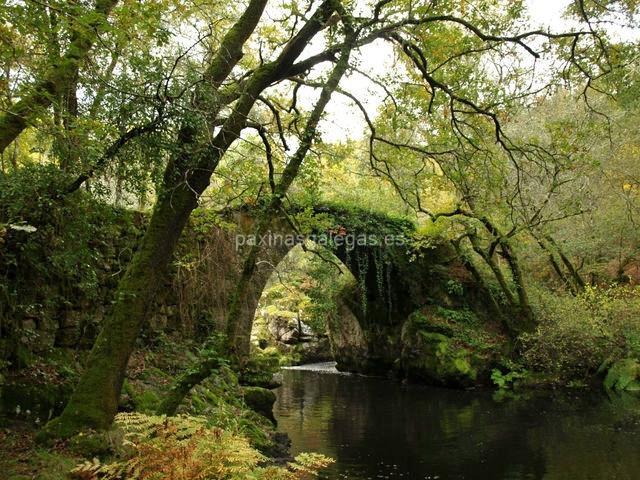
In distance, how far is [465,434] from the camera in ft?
29.6

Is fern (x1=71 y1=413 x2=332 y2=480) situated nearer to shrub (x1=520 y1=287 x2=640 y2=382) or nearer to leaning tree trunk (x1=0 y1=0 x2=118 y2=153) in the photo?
leaning tree trunk (x1=0 y1=0 x2=118 y2=153)

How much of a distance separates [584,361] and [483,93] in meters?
10.2

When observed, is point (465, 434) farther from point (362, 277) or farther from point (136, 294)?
point (362, 277)

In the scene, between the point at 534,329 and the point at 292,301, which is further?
the point at 292,301

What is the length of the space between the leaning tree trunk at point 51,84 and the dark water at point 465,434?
218 inches

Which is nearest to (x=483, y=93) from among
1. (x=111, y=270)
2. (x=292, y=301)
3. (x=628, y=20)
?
(x=628, y=20)

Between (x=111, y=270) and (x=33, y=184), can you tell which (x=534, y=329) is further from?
(x=33, y=184)

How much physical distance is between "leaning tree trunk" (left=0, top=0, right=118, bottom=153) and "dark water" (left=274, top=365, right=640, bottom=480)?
553 centimetres

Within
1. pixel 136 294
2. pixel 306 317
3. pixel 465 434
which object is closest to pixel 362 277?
pixel 465 434

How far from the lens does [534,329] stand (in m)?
14.7

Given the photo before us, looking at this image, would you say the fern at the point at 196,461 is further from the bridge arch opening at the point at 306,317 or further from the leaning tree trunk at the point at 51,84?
the bridge arch opening at the point at 306,317

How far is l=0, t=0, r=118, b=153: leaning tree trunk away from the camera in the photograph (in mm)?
3949

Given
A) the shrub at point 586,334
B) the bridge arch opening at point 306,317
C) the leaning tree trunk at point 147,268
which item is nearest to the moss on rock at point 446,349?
the shrub at point 586,334

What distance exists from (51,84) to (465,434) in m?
8.23
